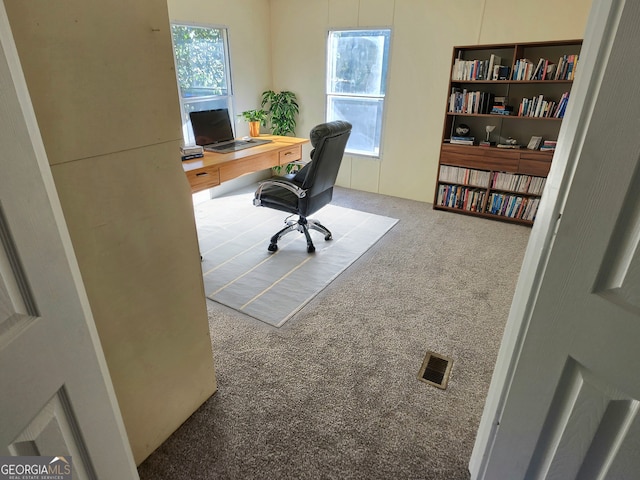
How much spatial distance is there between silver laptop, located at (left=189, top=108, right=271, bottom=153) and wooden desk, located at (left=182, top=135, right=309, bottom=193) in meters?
0.16

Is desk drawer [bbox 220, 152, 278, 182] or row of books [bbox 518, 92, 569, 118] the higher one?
row of books [bbox 518, 92, 569, 118]

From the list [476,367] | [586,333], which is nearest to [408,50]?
[476,367]

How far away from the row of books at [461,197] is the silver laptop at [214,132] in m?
2.05

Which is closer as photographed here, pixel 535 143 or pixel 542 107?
pixel 542 107

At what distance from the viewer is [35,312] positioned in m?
0.69

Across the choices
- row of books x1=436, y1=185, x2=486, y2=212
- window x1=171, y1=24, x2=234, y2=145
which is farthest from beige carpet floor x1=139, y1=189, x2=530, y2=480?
window x1=171, y1=24, x2=234, y2=145

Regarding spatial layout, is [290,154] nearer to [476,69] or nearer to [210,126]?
[210,126]

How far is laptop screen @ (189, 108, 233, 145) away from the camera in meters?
3.54

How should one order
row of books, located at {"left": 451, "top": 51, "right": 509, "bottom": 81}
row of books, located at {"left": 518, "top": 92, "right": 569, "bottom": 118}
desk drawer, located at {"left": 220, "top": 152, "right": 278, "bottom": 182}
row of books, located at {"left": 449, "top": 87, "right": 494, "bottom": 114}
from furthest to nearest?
row of books, located at {"left": 449, "top": 87, "right": 494, "bottom": 114}
row of books, located at {"left": 451, "top": 51, "right": 509, "bottom": 81}
row of books, located at {"left": 518, "top": 92, "right": 569, "bottom": 118}
desk drawer, located at {"left": 220, "top": 152, "right": 278, "bottom": 182}

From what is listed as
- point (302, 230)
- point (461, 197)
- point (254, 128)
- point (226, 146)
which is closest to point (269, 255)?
point (302, 230)

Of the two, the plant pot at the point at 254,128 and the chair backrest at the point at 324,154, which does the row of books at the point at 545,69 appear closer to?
the chair backrest at the point at 324,154

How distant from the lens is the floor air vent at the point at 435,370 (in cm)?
187

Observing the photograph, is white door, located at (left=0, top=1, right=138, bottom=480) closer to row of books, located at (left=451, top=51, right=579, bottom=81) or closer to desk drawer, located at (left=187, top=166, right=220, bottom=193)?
desk drawer, located at (left=187, top=166, right=220, bottom=193)

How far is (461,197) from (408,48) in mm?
1687
